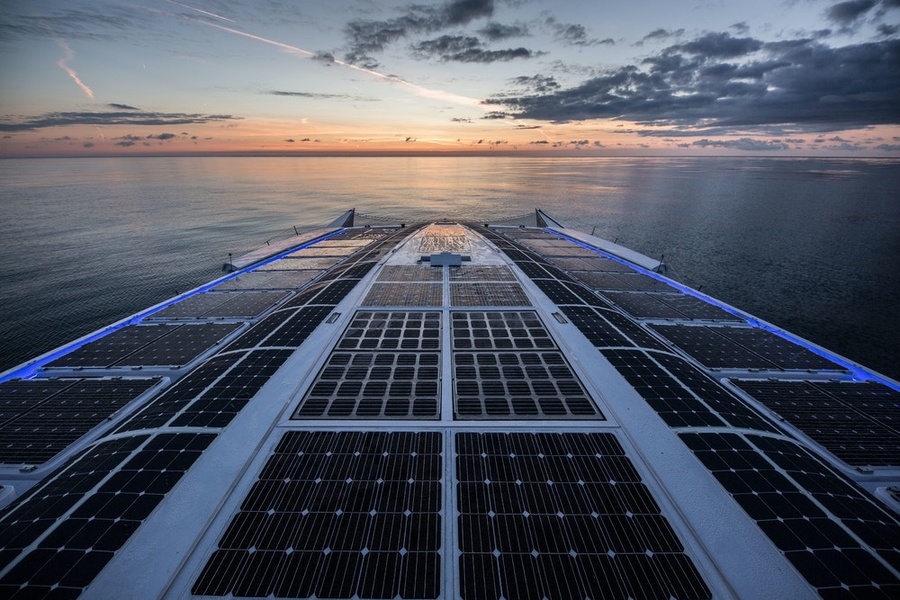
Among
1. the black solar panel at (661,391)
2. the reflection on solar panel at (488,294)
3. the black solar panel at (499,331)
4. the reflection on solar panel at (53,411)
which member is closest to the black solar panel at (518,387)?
the black solar panel at (499,331)

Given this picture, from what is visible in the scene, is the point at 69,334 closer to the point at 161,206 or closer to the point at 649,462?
the point at 649,462

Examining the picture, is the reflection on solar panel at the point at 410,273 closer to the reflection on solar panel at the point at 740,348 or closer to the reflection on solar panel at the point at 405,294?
the reflection on solar panel at the point at 405,294

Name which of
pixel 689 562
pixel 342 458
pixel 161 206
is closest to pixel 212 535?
pixel 342 458

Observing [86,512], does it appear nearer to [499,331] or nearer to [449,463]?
[449,463]

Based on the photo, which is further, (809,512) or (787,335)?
(787,335)

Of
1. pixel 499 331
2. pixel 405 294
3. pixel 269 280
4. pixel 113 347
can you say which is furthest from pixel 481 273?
pixel 113 347

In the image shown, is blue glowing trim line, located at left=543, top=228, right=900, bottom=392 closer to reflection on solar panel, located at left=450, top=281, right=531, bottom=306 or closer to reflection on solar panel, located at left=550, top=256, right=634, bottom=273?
reflection on solar panel, located at left=550, top=256, right=634, bottom=273
